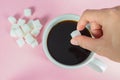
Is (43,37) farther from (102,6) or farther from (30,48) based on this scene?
(102,6)

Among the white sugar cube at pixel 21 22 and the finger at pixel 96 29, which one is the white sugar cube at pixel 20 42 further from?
the finger at pixel 96 29

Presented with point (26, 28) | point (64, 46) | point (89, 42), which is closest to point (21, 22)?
point (26, 28)

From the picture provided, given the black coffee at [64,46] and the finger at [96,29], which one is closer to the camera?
the finger at [96,29]

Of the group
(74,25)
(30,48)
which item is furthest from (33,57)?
(74,25)

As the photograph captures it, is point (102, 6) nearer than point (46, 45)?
No

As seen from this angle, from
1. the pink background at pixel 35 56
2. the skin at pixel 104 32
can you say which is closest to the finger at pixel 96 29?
the skin at pixel 104 32

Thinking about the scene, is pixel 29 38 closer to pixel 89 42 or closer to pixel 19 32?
pixel 19 32
